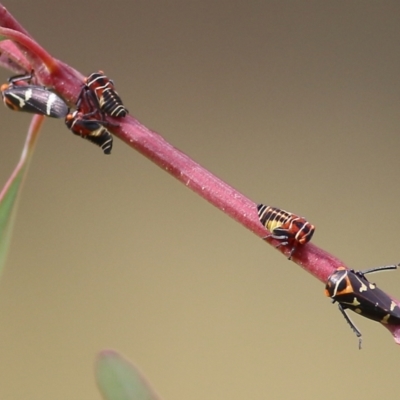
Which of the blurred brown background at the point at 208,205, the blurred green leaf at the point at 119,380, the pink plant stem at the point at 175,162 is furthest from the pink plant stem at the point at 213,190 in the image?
the blurred brown background at the point at 208,205

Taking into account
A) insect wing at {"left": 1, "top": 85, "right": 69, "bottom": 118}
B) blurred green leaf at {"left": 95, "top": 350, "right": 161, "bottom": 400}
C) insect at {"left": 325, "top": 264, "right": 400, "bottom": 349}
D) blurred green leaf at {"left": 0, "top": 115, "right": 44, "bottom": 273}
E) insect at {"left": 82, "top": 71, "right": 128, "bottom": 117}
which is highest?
insect at {"left": 82, "top": 71, "right": 128, "bottom": 117}

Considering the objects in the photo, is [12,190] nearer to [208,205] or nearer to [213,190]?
[213,190]

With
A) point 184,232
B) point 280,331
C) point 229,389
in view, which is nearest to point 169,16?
point 184,232

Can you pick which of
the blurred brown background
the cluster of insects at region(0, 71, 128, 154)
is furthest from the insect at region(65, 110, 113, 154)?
the blurred brown background

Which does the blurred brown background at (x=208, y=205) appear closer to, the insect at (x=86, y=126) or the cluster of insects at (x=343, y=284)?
the insect at (x=86, y=126)

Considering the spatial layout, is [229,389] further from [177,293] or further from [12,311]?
[12,311]

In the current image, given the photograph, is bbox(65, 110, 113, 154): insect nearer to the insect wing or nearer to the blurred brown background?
the insect wing

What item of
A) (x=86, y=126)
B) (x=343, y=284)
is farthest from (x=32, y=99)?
(x=343, y=284)
